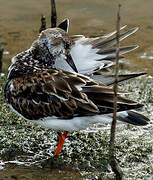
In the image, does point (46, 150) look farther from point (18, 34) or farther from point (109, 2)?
point (109, 2)

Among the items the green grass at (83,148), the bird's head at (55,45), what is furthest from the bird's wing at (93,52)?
the green grass at (83,148)

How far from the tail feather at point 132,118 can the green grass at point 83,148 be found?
497 mm

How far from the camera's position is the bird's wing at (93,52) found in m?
5.25

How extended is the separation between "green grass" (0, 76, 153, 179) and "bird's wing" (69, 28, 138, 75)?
70 cm

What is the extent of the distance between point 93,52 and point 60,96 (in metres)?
1.01

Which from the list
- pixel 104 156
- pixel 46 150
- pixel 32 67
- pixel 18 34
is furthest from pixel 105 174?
pixel 18 34

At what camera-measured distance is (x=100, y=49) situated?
5.42 m

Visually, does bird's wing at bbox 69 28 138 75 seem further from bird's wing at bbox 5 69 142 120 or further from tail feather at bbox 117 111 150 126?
tail feather at bbox 117 111 150 126

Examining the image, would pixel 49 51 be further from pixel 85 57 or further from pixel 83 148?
pixel 83 148

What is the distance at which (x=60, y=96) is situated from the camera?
458 cm

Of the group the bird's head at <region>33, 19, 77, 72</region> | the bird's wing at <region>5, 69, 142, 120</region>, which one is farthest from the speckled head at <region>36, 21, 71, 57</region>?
the bird's wing at <region>5, 69, 142, 120</region>

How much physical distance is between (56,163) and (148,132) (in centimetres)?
118

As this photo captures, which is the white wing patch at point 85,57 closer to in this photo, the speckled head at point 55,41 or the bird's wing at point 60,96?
the speckled head at point 55,41

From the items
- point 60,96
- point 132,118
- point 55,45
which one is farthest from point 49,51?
point 132,118
